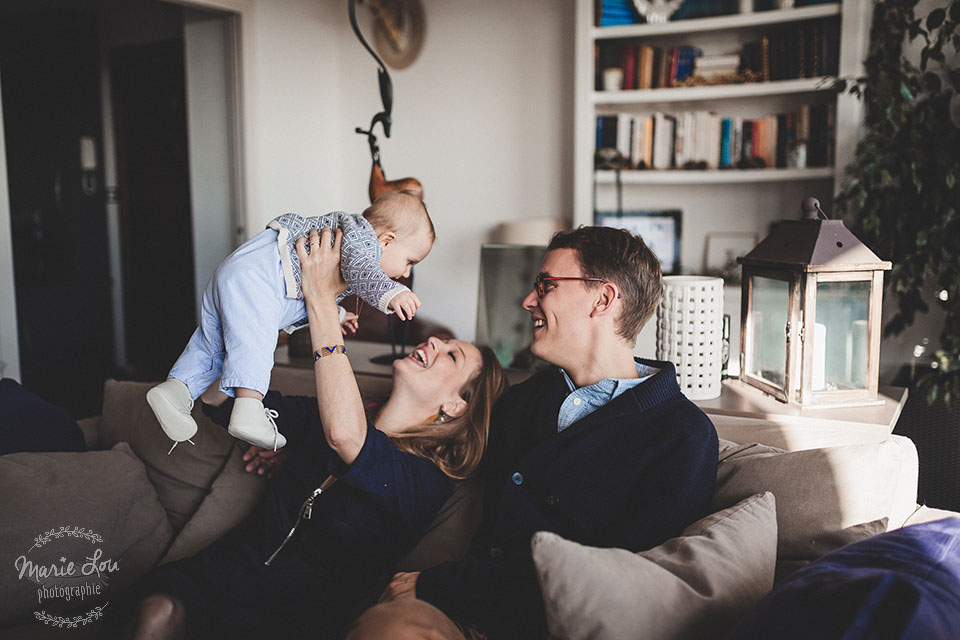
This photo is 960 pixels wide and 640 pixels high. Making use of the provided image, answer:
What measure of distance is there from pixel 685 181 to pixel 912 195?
1.09 meters

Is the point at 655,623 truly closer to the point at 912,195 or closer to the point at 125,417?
Result: the point at 125,417

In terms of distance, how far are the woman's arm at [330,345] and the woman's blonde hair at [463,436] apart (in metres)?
0.24

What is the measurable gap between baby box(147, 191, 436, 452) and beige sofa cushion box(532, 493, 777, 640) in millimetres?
651

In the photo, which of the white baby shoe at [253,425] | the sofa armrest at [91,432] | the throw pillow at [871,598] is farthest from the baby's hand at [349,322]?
the throw pillow at [871,598]

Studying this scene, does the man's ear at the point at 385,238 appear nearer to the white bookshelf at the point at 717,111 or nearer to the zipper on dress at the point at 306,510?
the zipper on dress at the point at 306,510

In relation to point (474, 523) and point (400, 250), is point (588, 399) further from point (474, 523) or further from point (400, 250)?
point (400, 250)

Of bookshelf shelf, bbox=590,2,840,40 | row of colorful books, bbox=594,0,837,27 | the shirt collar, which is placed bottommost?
the shirt collar

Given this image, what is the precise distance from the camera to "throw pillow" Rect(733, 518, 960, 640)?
2.63ft

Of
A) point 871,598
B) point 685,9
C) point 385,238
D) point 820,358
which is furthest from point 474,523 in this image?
point 685,9

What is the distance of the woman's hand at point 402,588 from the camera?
4.53ft

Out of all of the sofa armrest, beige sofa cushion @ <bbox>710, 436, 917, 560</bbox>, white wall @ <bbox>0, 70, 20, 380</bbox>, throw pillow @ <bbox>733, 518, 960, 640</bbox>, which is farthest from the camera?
white wall @ <bbox>0, 70, 20, 380</bbox>

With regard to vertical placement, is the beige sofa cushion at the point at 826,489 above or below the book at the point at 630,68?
below

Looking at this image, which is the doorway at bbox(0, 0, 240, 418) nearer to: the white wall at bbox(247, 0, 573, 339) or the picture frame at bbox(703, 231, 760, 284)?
the white wall at bbox(247, 0, 573, 339)

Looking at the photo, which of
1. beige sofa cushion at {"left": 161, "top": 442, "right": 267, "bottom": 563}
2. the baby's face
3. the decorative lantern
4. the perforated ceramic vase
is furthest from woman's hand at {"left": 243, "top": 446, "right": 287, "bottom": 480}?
the decorative lantern
